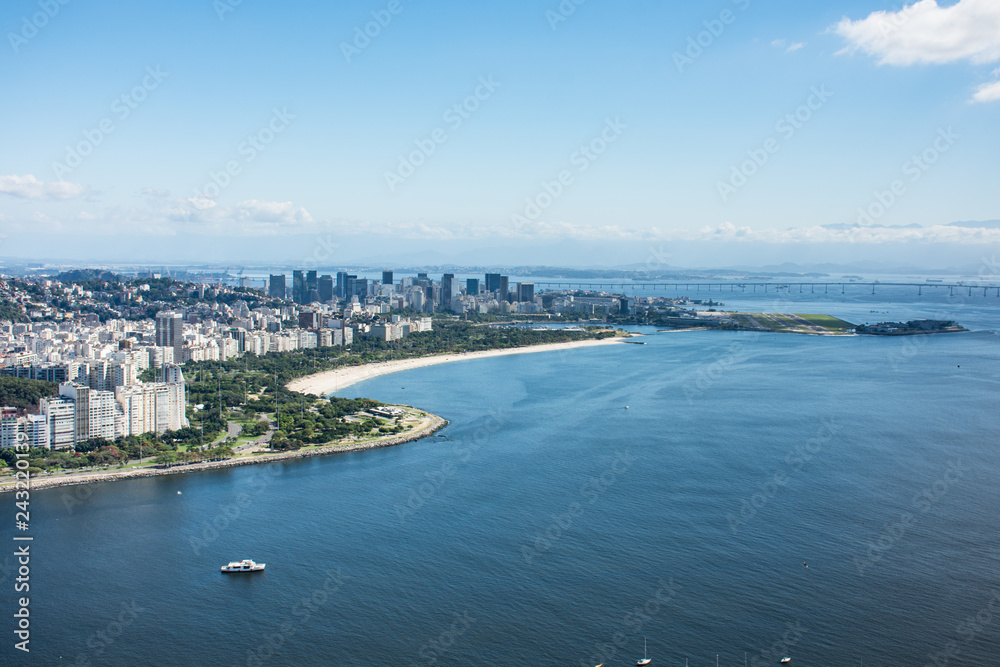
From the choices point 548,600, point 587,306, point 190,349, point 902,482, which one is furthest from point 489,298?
point 548,600

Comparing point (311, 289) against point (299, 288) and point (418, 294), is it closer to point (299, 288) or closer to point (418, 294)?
point (299, 288)

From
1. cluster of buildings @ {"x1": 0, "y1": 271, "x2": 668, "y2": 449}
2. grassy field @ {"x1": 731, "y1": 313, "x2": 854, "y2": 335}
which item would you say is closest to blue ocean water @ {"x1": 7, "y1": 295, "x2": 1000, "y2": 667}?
cluster of buildings @ {"x1": 0, "y1": 271, "x2": 668, "y2": 449}

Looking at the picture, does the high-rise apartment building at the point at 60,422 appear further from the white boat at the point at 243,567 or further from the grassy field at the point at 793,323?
the grassy field at the point at 793,323

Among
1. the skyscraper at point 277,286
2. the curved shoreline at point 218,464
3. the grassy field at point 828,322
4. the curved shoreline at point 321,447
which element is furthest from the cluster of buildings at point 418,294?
the curved shoreline at point 218,464

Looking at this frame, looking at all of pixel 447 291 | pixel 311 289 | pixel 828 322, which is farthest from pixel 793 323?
pixel 311 289

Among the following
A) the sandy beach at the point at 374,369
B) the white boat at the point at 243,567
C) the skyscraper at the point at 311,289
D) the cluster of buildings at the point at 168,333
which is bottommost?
the white boat at the point at 243,567
